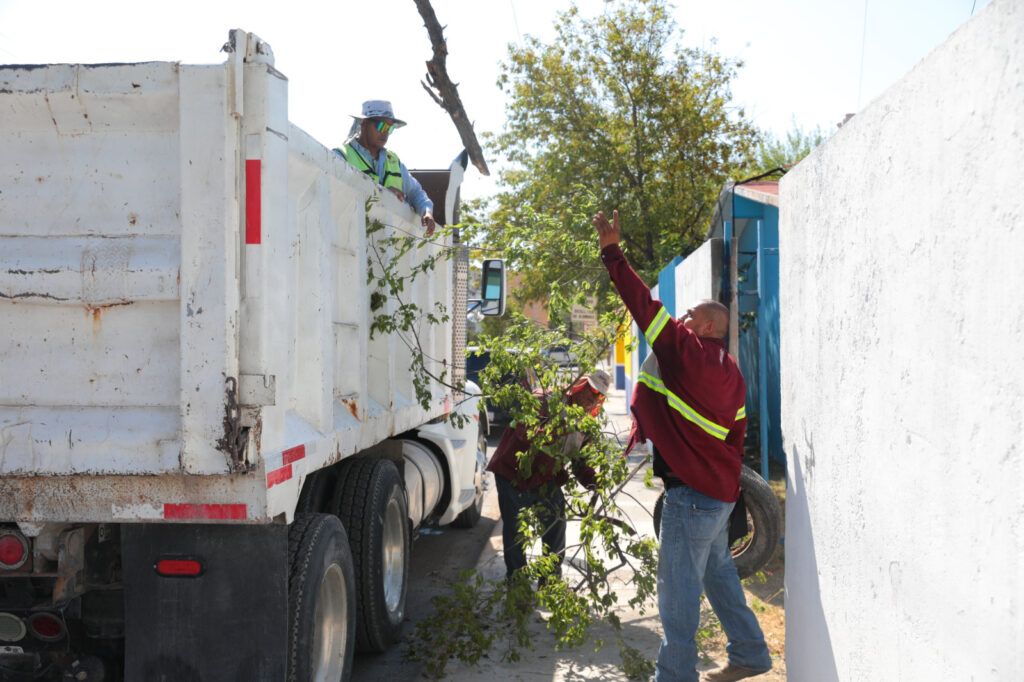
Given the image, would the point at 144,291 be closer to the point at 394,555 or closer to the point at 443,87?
the point at 394,555

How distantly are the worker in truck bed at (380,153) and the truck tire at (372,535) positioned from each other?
167 cm

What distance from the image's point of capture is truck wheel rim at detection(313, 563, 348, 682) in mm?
3713

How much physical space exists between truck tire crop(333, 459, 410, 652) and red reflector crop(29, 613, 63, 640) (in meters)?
1.50

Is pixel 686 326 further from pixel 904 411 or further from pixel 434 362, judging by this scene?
pixel 434 362

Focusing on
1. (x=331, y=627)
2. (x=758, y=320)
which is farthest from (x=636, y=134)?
(x=331, y=627)

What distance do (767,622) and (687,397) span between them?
224cm

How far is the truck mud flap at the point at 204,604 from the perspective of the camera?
318 centimetres

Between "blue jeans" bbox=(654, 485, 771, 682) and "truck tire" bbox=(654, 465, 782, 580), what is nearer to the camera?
"blue jeans" bbox=(654, 485, 771, 682)

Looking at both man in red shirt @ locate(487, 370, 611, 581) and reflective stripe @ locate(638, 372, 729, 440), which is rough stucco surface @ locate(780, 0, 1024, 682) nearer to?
reflective stripe @ locate(638, 372, 729, 440)

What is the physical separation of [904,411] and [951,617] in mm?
583

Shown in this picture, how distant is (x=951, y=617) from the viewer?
221 cm

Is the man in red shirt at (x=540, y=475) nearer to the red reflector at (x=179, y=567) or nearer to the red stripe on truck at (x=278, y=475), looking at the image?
the red stripe on truck at (x=278, y=475)

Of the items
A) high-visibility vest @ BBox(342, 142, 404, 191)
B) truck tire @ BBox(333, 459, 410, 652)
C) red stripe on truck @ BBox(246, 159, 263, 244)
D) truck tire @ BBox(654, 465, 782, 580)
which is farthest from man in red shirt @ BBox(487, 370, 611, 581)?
red stripe on truck @ BBox(246, 159, 263, 244)

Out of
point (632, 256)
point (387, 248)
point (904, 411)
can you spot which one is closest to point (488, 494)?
point (387, 248)
